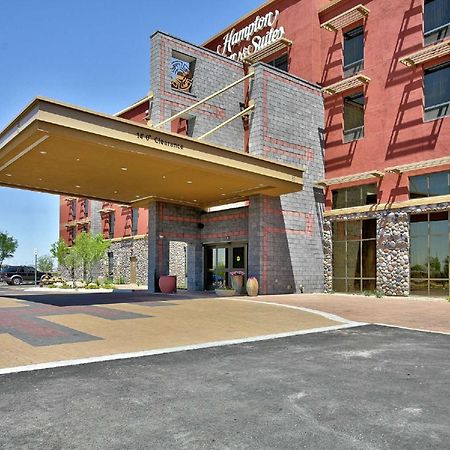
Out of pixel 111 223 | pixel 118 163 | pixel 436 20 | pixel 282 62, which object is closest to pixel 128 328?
pixel 118 163

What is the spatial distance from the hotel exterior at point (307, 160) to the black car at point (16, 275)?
73.4 feet

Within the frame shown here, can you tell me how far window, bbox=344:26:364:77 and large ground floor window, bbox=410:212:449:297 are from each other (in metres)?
9.96

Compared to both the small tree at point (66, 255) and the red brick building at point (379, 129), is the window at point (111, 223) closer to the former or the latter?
the small tree at point (66, 255)

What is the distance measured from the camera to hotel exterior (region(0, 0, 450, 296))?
21.8 metres

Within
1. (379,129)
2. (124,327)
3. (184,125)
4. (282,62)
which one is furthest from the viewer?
(282,62)

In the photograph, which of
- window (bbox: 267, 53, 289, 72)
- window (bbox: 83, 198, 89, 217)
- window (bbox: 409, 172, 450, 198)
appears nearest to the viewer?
window (bbox: 409, 172, 450, 198)

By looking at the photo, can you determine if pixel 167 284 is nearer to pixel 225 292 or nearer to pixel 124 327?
pixel 225 292

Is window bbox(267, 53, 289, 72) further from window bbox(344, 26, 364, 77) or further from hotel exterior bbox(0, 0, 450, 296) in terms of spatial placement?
window bbox(344, 26, 364, 77)

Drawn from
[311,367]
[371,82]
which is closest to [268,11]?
[371,82]

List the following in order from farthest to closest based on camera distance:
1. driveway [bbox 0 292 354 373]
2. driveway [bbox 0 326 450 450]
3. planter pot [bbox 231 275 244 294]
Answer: planter pot [bbox 231 275 244 294], driveway [bbox 0 292 354 373], driveway [bbox 0 326 450 450]

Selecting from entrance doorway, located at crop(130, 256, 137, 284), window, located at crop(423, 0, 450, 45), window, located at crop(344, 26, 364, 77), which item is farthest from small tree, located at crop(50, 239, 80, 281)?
window, located at crop(423, 0, 450, 45)

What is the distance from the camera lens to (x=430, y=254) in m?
22.4

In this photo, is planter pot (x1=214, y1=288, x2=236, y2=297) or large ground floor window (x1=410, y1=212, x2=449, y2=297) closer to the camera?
large ground floor window (x1=410, y1=212, x2=449, y2=297)

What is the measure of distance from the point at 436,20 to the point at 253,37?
1382cm
